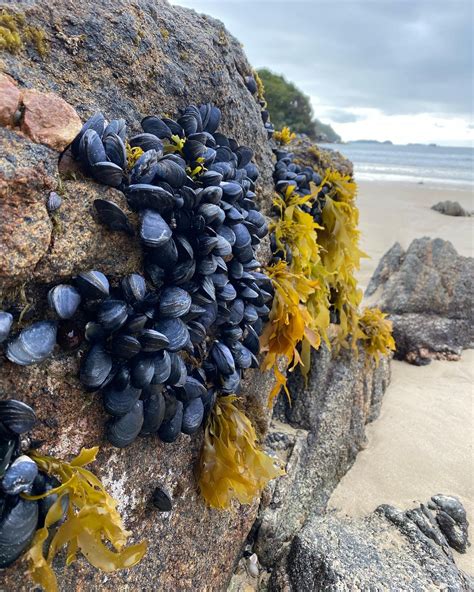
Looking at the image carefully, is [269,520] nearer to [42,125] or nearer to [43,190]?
[43,190]

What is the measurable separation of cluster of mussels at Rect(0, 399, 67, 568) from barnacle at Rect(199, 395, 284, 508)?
81 cm

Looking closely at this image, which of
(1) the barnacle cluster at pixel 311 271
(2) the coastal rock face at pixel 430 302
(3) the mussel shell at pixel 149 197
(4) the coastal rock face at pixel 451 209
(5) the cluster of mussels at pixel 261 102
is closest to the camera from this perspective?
(3) the mussel shell at pixel 149 197

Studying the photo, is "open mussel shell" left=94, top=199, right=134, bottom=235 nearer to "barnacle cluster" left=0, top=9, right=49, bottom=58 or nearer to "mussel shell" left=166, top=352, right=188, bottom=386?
"mussel shell" left=166, top=352, right=188, bottom=386

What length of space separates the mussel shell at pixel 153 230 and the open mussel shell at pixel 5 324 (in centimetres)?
54

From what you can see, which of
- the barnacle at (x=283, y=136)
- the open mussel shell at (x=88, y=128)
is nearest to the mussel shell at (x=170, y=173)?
the open mussel shell at (x=88, y=128)

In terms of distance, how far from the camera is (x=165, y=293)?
1.71 m

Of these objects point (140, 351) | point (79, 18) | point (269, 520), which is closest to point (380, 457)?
point (269, 520)

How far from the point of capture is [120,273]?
172 cm

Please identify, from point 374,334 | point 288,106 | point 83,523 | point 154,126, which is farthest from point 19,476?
point 288,106

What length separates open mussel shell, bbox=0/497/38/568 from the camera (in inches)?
49.5

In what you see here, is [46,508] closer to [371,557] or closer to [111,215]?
[111,215]

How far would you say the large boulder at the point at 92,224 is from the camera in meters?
1.47

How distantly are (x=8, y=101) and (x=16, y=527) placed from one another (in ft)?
4.37

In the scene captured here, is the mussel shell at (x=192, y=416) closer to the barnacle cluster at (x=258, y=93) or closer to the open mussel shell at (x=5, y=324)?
the open mussel shell at (x=5, y=324)
